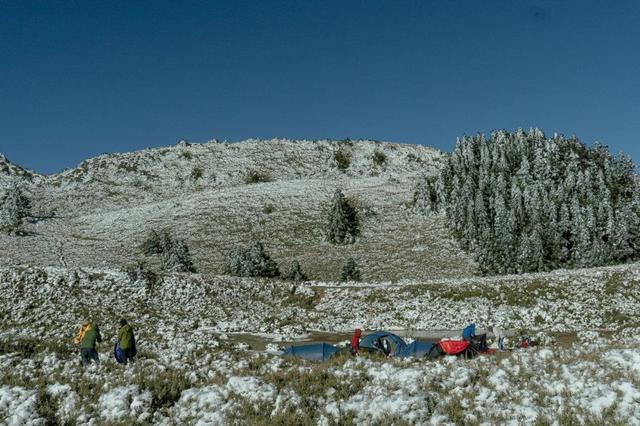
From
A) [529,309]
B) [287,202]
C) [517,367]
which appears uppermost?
[287,202]

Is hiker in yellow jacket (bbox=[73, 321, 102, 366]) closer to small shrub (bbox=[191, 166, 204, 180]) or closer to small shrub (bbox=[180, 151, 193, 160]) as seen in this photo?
small shrub (bbox=[191, 166, 204, 180])

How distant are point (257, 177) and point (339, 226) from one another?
163ft

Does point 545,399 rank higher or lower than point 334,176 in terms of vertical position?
lower

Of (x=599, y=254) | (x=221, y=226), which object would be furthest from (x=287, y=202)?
(x=599, y=254)

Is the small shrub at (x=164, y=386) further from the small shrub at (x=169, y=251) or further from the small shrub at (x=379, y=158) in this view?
the small shrub at (x=379, y=158)

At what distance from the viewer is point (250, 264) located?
6819 centimetres

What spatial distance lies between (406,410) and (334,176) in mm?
122870

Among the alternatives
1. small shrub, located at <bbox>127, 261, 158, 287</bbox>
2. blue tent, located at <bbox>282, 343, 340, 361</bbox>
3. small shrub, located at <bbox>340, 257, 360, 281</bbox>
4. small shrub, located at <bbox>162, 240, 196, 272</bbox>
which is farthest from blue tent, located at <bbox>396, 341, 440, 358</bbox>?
small shrub, located at <bbox>162, 240, 196, 272</bbox>

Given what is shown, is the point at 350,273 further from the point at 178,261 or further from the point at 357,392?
the point at 357,392

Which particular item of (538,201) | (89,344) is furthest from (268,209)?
(89,344)

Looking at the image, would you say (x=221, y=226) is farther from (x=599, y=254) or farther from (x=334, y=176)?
(x=599, y=254)

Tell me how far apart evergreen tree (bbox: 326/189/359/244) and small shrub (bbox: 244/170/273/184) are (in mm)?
42224

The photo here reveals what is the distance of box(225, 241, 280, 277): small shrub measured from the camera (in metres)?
67.7

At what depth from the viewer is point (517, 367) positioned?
13.6m
